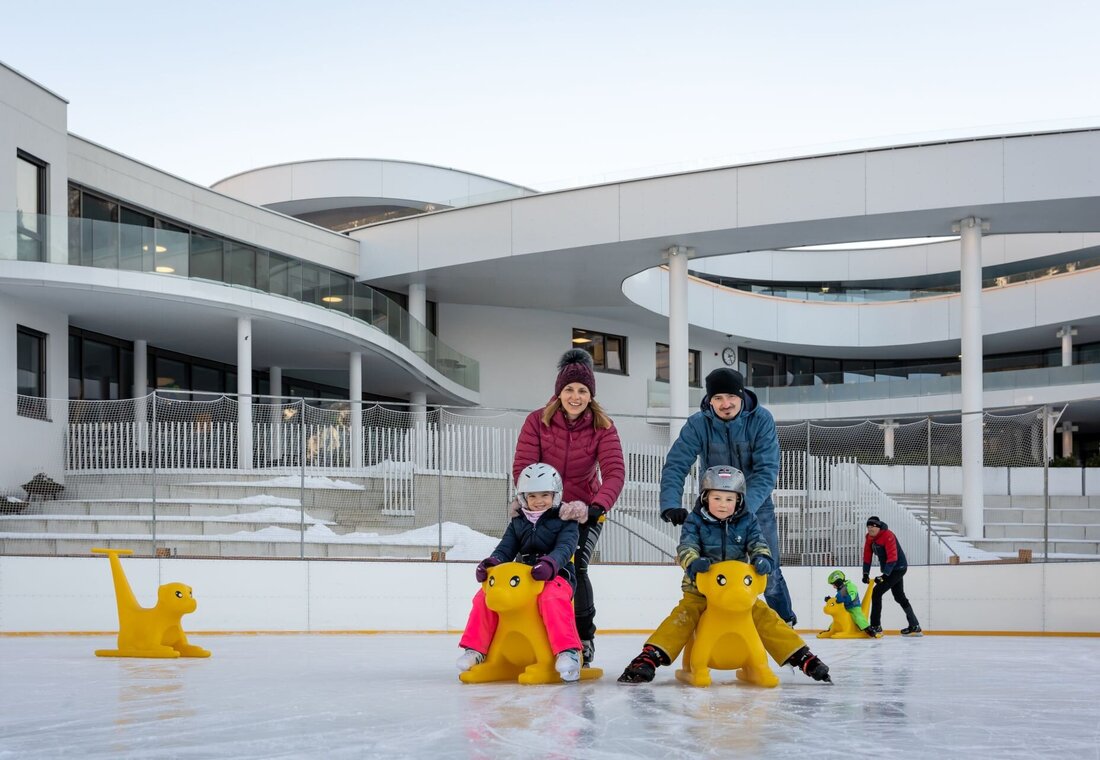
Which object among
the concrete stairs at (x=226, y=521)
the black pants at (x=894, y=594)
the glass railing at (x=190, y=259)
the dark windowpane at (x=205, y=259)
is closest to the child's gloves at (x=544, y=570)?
the concrete stairs at (x=226, y=521)

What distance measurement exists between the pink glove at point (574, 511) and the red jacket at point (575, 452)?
323 millimetres

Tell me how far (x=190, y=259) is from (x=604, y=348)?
16.0m

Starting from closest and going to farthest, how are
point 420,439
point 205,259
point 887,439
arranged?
point 420,439, point 887,439, point 205,259

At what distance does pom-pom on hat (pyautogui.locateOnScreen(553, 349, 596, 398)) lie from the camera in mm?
5957

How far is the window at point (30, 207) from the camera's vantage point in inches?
655

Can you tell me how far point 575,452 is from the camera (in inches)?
234

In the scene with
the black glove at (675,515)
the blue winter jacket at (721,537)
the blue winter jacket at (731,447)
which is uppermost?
the blue winter jacket at (731,447)

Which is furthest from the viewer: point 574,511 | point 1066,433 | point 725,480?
point 1066,433

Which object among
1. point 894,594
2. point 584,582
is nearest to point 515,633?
point 584,582

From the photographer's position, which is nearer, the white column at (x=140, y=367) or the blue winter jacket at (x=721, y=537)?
the blue winter jacket at (x=721, y=537)

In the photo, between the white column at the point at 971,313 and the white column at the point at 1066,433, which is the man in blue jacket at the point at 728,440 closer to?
the white column at the point at 971,313

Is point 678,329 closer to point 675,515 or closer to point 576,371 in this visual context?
point 576,371

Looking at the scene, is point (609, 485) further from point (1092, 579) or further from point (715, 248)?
point (715, 248)

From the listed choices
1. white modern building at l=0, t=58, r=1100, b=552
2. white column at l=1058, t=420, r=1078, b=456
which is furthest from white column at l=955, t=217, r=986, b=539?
white column at l=1058, t=420, r=1078, b=456
